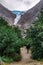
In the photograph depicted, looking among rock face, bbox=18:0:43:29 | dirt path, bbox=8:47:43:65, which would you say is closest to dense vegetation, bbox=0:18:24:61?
dirt path, bbox=8:47:43:65

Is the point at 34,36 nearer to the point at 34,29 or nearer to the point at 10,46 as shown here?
the point at 34,29

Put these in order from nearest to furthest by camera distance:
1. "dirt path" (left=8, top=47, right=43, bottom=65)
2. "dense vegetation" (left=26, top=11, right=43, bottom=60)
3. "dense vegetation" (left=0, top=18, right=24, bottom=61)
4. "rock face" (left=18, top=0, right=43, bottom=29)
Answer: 1. "dirt path" (left=8, top=47, right=43, bottom=65)
2. "dense vegetation" (left=26, top=11, right=43, bottom=60)
3. "dense vegetation" (left=0, top=18, right=24, bottom=61)
4. "rock face" (left=18, top=0, right=43, bottom=29)

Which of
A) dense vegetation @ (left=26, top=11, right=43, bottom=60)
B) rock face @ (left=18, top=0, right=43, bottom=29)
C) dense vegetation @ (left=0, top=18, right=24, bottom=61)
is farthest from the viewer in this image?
rock face @ (left=18, top=0, right=43, bottom=29)

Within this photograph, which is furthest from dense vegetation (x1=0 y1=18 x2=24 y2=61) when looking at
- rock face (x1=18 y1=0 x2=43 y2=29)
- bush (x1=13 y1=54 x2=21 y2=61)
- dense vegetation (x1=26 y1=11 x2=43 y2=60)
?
rock face (x1=18 y1=0 x2=43 y2=29)

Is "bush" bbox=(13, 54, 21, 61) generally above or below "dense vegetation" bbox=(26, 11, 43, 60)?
below

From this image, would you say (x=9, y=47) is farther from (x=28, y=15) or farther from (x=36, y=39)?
(x=28, y=15)

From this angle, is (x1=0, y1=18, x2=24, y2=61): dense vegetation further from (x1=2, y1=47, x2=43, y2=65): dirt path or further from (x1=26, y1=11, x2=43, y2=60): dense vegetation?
(x1=26, y1=11, x2=43, y2=60): dense vegetation

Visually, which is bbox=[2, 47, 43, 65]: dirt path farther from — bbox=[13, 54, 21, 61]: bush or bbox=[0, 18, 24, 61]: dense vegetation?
bbox=[0, 18, 24, 61]: dense vegetation

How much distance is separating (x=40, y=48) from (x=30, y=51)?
1.34 meters

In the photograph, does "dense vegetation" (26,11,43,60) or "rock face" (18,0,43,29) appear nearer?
"dense vegetation" (26,11,43,60)

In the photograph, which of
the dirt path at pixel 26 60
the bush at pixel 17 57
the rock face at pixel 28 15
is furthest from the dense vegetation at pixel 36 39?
the rock face at pixel 28 15

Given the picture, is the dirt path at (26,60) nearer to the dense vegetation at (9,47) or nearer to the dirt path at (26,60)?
the dirt path at (26,60)

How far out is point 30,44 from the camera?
51.5 feet

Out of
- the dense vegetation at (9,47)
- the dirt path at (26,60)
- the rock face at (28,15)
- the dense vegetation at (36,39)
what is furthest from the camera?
the rock face at (28,15)
